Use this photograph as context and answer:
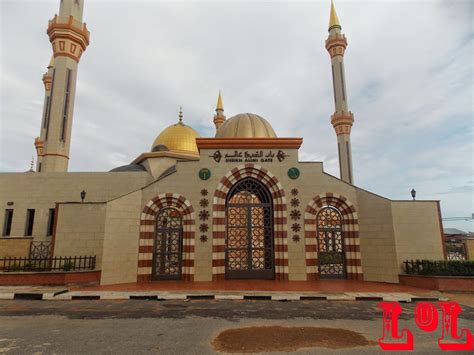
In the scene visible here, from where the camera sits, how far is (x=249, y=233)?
13.2m

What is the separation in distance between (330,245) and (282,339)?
897 centimetres

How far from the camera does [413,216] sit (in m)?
12.3

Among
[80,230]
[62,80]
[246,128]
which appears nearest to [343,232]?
[246,128]

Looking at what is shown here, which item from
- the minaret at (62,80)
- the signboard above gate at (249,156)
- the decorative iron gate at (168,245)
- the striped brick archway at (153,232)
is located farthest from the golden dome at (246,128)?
the minaret at (62,80)

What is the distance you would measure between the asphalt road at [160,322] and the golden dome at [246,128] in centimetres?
861

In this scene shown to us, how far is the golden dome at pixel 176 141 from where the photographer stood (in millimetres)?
22745

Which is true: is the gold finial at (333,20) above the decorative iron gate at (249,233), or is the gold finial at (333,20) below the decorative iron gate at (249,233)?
above

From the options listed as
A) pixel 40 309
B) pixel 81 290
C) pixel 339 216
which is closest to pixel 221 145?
pixel 339 216

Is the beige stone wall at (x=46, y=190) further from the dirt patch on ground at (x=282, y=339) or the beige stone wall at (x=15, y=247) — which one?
the dirt patch on ground at (x=282, y=339)

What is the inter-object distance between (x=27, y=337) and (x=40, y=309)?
2.77 m

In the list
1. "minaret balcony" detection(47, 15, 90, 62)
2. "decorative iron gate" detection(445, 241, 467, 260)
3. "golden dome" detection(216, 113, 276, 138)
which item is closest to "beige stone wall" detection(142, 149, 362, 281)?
"golden dome" detection(216, 113, 276, 138)

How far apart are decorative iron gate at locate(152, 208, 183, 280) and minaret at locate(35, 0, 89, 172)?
11.9 metres

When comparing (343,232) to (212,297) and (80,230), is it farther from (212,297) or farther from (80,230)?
(80,230)

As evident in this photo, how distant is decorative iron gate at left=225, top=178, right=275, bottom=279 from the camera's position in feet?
42.1
